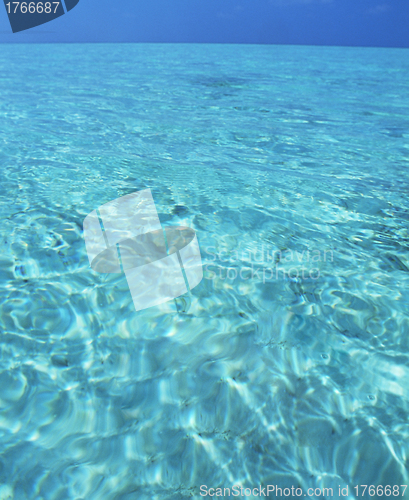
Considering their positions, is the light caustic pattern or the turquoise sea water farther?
the light caustic pattern

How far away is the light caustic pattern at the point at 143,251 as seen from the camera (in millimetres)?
2482

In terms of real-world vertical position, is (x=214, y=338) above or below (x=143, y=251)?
below

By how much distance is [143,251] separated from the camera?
2818 mm

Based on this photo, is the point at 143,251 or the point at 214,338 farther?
the point at 143,251

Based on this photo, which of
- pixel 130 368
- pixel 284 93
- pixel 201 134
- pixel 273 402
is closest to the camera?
pixel 273 402

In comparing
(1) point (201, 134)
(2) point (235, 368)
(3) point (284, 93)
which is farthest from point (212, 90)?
(2) point (235, 368)

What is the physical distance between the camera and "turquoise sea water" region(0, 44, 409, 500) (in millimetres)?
1521

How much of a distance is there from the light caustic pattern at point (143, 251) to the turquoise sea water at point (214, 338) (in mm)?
93

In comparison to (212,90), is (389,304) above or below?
below

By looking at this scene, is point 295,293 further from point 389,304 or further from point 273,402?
point 273,402

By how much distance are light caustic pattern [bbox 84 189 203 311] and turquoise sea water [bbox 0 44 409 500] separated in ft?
0.31

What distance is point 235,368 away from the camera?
6.31ft

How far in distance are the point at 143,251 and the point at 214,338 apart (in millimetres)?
1018

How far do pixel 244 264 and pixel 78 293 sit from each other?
47.1 inches
